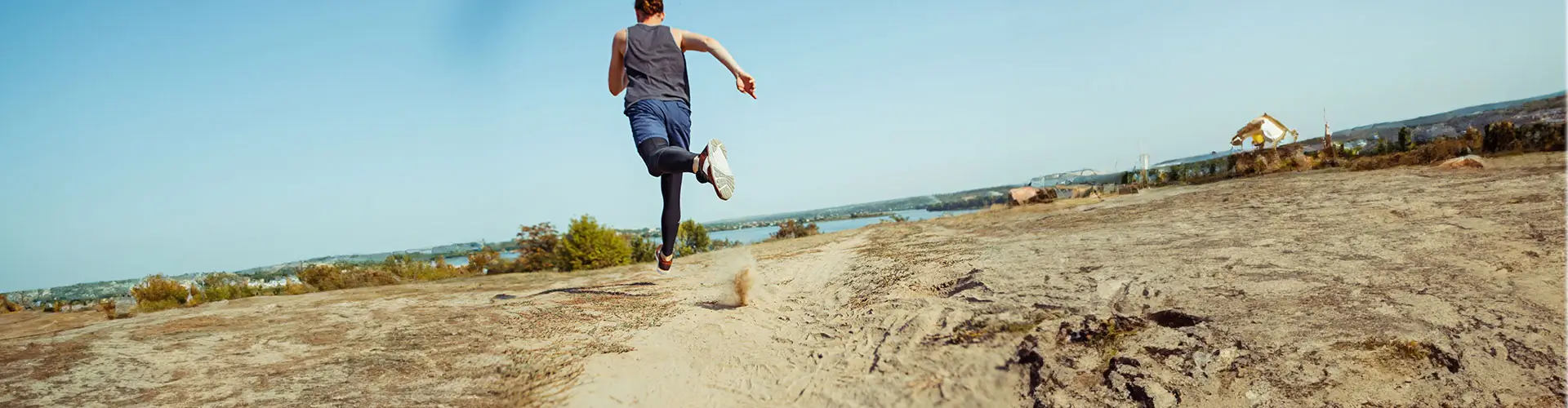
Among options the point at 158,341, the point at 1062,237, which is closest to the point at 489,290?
the point at 158,341

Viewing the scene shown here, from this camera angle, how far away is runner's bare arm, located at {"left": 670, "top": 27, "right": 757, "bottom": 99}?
3818mm

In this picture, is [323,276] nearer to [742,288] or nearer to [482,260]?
[482,260]

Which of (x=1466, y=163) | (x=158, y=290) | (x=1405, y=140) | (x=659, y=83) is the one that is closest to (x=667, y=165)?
(x=659, y=83)

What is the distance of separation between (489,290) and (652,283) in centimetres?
177

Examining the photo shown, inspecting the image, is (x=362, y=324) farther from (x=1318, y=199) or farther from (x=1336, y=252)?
(x=1318, y=199)

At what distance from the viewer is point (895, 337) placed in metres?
2.68

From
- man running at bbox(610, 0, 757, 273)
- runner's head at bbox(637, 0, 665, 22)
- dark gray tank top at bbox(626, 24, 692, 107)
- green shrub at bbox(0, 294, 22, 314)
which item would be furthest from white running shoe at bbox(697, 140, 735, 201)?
green shrub at bbox(0, 294, 22, 314)

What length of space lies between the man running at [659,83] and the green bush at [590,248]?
746cm

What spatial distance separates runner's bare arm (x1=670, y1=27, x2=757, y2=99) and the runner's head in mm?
141

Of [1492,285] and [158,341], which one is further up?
[158,341]

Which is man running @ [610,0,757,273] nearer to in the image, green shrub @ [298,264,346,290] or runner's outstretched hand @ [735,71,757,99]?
runner's outstretched hand @ [735,71,757,99]

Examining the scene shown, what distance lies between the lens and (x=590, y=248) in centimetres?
1095

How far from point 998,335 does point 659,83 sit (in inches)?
96.1

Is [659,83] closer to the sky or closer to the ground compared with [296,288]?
closer to the sky
